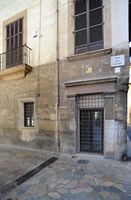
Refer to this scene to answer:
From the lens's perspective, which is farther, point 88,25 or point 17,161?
point 88,25

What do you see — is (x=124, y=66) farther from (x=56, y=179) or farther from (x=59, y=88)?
(x=56, y=179)

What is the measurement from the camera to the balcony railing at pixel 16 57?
8320mm

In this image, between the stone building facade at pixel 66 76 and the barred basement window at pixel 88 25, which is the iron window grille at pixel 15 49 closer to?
the stone building facade at pixel 66 76

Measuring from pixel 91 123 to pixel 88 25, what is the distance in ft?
12.2

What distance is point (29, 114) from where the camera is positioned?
8.37 metres

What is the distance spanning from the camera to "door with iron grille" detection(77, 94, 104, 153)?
652 cm

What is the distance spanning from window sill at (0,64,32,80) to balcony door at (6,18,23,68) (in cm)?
52

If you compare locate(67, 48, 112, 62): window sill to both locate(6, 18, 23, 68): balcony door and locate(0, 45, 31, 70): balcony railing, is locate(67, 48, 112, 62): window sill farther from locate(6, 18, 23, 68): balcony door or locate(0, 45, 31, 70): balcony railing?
locate(6, 18, 23, 68): balcony door

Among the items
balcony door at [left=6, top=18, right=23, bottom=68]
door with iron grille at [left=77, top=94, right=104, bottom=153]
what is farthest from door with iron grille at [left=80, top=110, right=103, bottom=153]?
balcony door at [left=6, top=18, right=23, bottom=68]

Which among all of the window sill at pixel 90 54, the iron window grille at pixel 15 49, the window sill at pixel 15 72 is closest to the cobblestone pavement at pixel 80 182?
the window sill at pixel 90 54

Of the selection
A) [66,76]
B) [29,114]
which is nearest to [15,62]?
[29,114]

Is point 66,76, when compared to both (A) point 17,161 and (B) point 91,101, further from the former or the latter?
(A) point 17,161

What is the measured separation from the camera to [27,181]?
15.1 ft

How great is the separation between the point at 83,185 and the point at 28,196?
130 centimetres
